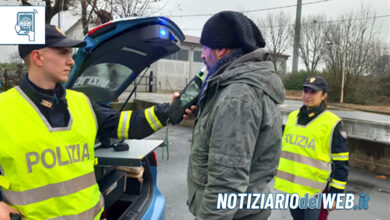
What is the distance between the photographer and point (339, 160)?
2949 mm

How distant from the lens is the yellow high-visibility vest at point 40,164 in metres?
1.70

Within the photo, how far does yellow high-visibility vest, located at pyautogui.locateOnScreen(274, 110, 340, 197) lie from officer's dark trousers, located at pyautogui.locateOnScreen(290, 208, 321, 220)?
0.52 ft

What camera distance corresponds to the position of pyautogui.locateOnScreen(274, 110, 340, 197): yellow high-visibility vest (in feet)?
9.84

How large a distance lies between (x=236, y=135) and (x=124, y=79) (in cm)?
184

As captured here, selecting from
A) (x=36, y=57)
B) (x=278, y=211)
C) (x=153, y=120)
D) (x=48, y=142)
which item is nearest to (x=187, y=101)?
(x=153, y=120)

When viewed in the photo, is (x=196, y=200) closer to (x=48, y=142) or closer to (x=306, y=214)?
(x=48, y=142)

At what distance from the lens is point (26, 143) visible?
171cm

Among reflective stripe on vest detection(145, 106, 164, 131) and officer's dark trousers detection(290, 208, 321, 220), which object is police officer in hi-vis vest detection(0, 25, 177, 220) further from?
officer's dark trousers detection(290, 208, 321, 220)

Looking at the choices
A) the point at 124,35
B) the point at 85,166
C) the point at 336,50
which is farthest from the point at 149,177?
the point at 336,50

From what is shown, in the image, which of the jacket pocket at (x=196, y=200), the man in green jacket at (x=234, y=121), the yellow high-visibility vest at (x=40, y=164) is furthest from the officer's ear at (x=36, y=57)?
the jacket pocket at (x=196, y=200)

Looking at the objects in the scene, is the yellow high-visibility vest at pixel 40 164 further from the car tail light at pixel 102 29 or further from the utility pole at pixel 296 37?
the utility pole at pixel 296 37

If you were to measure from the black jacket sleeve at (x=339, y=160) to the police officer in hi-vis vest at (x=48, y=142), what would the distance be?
5.77 ft

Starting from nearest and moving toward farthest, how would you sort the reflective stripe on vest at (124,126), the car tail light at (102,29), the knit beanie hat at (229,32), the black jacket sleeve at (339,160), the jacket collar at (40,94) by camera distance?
1. the knit beanie hat at (229,32)
2. the jacket collar at (40,94)
3. the car tail light at (102,29)
4. the reflective stripe on vest at (124,126)
5. the black jacket sleeve at (339,160)

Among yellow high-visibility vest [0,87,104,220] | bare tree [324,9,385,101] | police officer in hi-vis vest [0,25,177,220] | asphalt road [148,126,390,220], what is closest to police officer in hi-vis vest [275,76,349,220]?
asphalt road [148,126,390,220]
